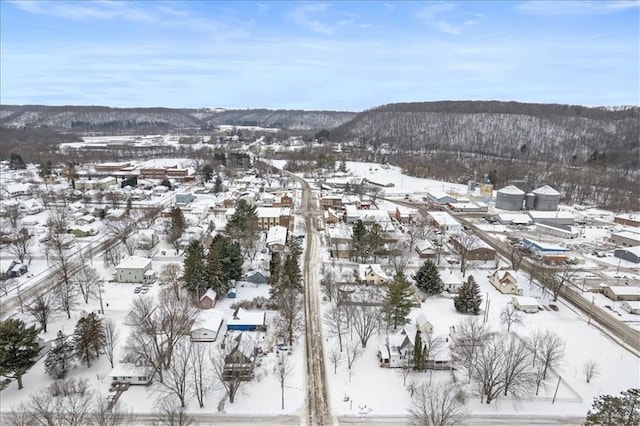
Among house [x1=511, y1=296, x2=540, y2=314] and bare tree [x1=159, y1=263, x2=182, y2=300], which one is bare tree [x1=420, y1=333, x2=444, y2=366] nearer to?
house [x1=511, y1=296, x2=540, y2=314]

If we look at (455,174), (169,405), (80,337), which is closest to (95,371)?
(80,337)

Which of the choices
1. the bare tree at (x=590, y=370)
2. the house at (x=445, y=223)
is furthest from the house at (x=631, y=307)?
the house at (x=445, y=223)

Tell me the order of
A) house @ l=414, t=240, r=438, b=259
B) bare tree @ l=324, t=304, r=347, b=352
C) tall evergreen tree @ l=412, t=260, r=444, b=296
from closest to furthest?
bare tree @ l=324, t=304, r=347, b=352
tall evergreen tree @ l=412, t=260, r=444, b=296
house @ l=414, t=240, r=438, b=259

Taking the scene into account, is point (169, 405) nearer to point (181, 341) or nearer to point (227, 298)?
point (181, 341)

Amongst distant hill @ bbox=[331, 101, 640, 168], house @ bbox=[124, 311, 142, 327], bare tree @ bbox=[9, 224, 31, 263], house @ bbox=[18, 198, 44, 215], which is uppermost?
distant hill @ bbox=[331, 101, 640, 168]

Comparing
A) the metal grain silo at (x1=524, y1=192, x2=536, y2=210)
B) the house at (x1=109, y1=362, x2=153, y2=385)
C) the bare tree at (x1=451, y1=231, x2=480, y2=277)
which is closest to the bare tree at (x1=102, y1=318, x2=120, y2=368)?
the house at (x1=109, y1=362, x2=153, y2=385)

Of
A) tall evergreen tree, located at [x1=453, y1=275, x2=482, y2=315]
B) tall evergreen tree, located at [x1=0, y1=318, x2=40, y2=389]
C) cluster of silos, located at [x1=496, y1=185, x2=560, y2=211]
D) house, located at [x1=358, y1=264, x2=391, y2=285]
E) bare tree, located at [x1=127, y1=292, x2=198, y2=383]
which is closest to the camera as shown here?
tall evergreen tree, located at [x1=0, y1=318, x2=40, y2=389]

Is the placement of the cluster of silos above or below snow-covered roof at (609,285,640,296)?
above
